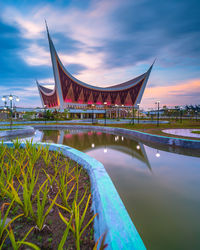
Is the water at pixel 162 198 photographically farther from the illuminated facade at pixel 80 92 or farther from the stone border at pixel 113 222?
the illuminated facade at pixel 80 92

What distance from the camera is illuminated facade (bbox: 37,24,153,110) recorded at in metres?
60.0

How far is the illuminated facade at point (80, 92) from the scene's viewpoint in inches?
2361

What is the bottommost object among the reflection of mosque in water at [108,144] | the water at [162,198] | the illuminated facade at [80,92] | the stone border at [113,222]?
the reflection of mosque in water at [108,144]

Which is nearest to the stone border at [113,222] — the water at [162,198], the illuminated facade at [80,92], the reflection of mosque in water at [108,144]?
the water at [162,198]

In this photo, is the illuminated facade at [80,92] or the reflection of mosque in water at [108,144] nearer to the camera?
the reflection of mosque in water at [108,144]

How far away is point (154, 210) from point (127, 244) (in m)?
1.98

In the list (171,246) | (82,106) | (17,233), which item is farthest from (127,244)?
(82,106)

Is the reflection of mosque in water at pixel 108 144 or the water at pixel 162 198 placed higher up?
the water at pixel 162 198

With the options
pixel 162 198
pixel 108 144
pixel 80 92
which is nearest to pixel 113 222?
pixel 162 198

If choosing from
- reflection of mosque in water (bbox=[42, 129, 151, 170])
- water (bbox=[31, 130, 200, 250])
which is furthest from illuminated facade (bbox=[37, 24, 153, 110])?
water (bbox=[31, 130, 200, 250])

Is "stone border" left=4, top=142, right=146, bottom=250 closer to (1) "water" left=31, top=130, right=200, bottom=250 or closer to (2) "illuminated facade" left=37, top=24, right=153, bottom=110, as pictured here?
(1) "water" left=31, top=130, right=200, bottom=250

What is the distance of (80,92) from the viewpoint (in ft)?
238

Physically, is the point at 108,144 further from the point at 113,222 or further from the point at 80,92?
the point at 80,92

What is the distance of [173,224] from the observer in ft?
9.57
